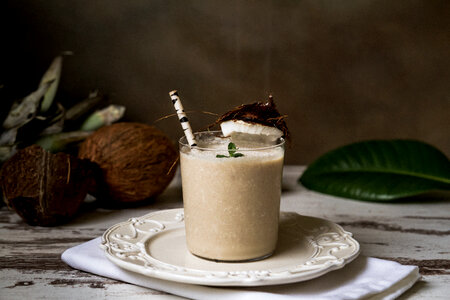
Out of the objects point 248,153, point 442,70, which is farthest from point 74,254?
point 442,70

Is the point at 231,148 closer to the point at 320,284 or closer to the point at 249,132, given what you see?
the point at 249,132

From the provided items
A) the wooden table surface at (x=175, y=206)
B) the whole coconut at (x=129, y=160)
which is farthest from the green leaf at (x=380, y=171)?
the whole coconut at (x=129, y=160)

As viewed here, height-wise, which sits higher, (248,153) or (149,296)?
(248,153)

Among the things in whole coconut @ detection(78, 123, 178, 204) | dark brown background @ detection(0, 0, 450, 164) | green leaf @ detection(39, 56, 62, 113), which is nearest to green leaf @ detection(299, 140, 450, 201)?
dark brown background @ detection(0, 0, 450, 164)

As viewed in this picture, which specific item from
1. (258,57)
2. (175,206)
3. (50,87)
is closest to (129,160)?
(175,206)

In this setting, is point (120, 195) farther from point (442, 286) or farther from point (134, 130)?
point (442, 286)
